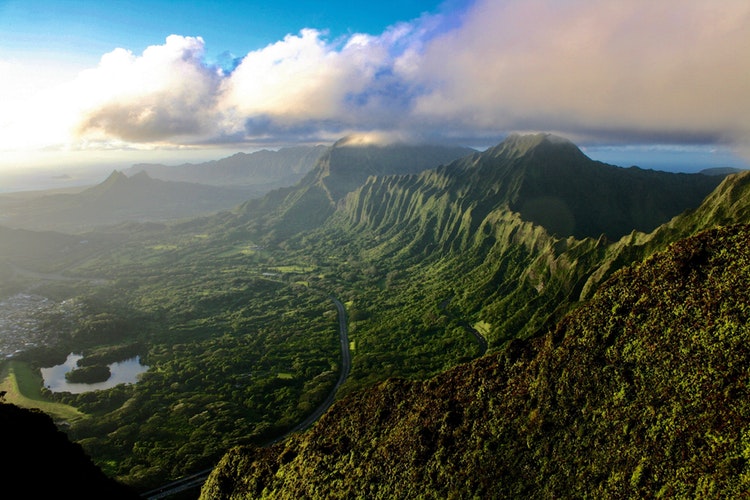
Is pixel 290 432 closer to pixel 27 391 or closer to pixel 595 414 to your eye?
pixel 595 414

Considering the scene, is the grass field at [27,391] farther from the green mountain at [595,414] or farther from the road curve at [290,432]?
the green mountain at [595,414]

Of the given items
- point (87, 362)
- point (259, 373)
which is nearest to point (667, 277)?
point (259, 373)

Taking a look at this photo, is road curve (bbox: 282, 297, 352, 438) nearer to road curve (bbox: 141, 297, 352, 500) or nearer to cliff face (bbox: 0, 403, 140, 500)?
road curve (bbox: 141, 297, 352, 500)

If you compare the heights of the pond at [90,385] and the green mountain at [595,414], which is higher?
the green mountain at [595,414]

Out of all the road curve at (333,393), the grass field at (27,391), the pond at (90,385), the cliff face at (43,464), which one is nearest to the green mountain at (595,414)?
the cliff face at (43,464)

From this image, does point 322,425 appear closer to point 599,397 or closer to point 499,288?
point 599,397

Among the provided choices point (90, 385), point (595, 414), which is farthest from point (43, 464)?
point (90, 385)

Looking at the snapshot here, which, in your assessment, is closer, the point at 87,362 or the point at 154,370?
the point at 154,370
